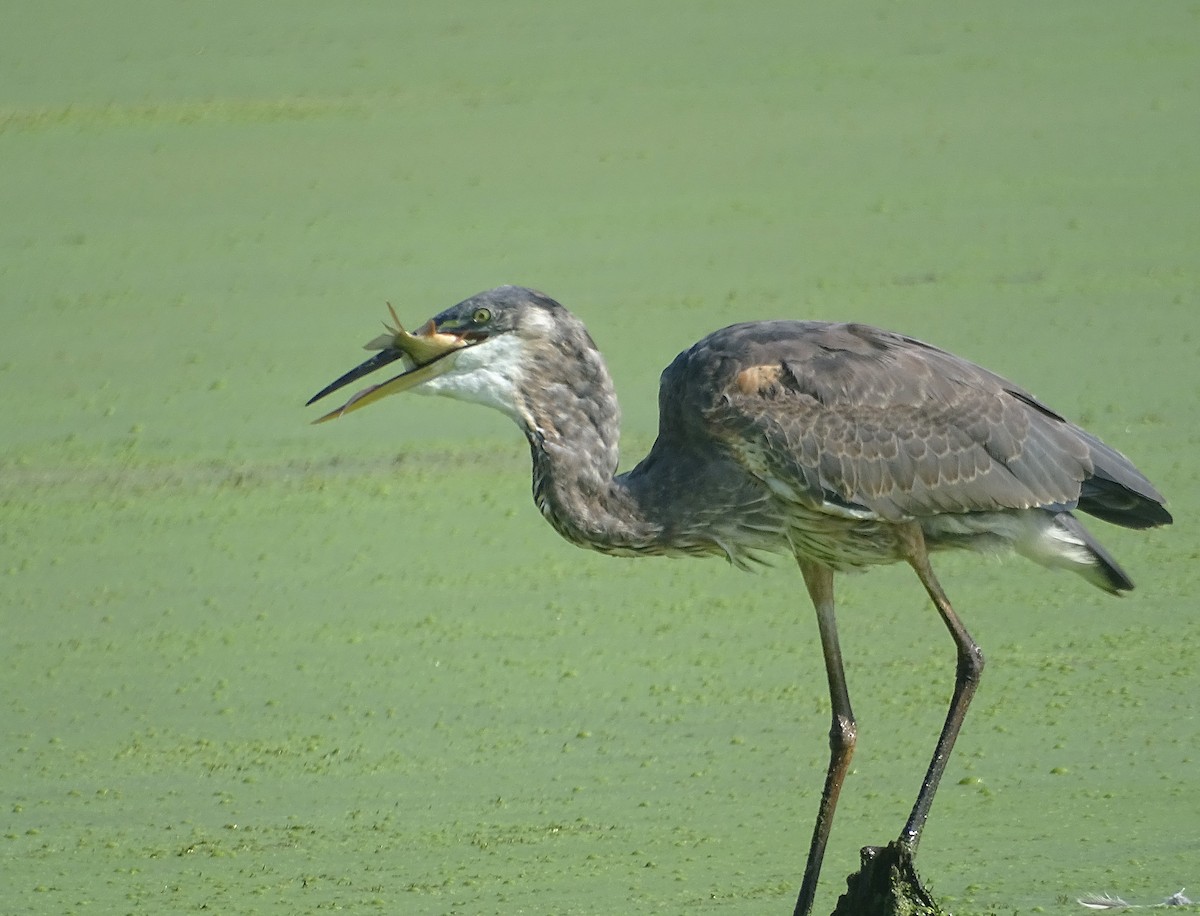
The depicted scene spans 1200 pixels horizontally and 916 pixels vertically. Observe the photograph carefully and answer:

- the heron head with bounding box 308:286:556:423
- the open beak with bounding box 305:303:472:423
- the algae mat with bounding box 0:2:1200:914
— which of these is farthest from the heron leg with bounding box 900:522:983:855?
the open beak with bounding box 305:303:472:423

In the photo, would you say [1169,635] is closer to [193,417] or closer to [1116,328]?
[1116,328]

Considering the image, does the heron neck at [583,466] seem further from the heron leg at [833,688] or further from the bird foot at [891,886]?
the bird foot at [891,886]

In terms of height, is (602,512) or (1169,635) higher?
(602,512)

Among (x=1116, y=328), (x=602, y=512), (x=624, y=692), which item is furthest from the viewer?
(x=1116, y=328)

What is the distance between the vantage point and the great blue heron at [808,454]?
439cm

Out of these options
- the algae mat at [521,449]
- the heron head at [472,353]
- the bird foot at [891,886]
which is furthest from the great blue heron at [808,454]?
the algae mat at [521,449]

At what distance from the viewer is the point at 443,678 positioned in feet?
19.3

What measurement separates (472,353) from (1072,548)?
158 cm

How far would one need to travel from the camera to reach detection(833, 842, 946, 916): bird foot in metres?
4.09

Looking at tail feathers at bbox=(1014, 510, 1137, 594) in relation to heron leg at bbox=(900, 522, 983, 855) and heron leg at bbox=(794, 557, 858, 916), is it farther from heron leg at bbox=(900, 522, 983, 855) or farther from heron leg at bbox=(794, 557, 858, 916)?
heron leg at bbox=(794, 557, 858, 916)

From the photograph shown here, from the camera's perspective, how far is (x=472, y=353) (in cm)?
436

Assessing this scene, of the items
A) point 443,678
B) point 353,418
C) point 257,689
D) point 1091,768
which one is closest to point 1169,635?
point 1091,768

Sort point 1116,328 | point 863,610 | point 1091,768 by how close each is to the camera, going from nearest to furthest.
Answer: point 1091,768, point 863,610, point 1116,328

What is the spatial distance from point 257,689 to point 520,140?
14.4 feet
